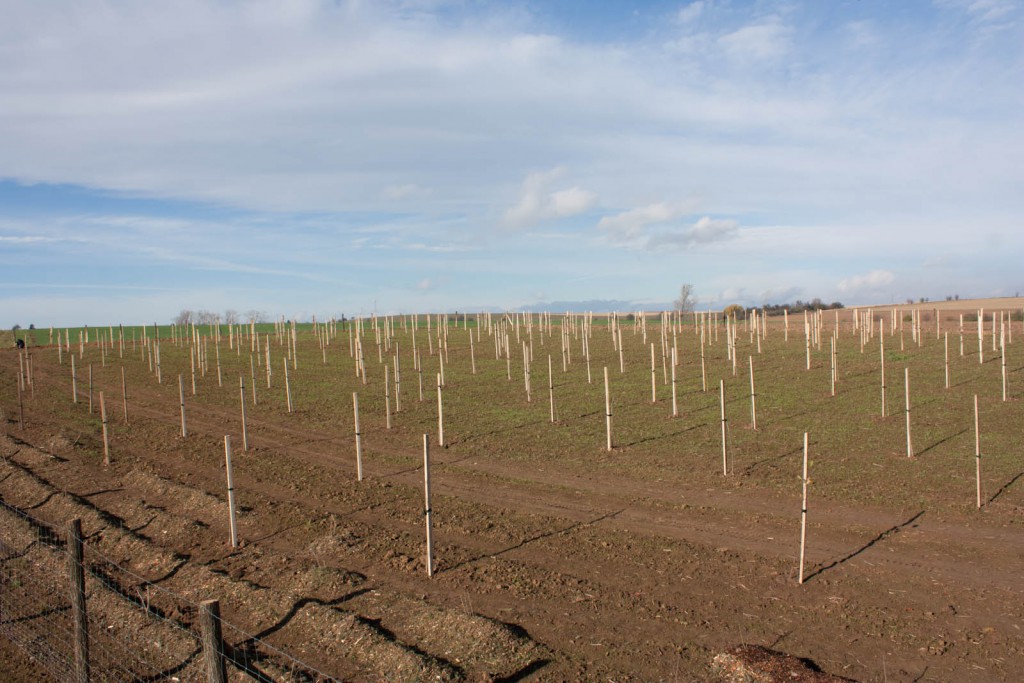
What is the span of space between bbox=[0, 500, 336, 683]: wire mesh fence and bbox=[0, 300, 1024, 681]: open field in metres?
0.08

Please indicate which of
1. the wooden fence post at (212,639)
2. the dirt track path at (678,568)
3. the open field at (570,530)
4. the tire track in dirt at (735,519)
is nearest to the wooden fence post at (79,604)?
the open field at (570,530)

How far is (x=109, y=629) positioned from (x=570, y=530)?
5125 millimetres

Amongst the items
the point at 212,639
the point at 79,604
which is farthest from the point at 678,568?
the point at 79,604

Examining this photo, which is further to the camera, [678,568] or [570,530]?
[570,530]

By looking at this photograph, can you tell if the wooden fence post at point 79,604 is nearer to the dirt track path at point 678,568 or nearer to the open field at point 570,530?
the open field at point 570,530

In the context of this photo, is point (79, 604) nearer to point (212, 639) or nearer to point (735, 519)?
point (212, 639)

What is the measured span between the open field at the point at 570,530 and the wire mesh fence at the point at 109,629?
85mm

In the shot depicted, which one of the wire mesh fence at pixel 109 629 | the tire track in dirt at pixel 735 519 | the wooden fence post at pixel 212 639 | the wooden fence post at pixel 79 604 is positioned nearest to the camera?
the wooden fence post at pixel 212 639

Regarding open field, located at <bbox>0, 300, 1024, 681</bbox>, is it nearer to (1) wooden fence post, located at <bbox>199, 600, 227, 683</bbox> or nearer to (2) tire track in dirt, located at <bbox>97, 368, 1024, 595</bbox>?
(2) tire track in dirt, located at <bbox>97, 368, 1024, 595</bbox>

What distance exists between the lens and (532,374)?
84.7 ft

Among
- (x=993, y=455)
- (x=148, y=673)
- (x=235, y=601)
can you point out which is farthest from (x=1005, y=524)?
(x=148, y=673)

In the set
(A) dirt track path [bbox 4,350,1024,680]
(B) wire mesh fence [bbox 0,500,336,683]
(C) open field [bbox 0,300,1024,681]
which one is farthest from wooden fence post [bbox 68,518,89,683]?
(A) dirt track path [bbox 4,350,1024,680]

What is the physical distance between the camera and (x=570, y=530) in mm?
8688

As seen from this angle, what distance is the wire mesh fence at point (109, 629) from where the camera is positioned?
222 inches
